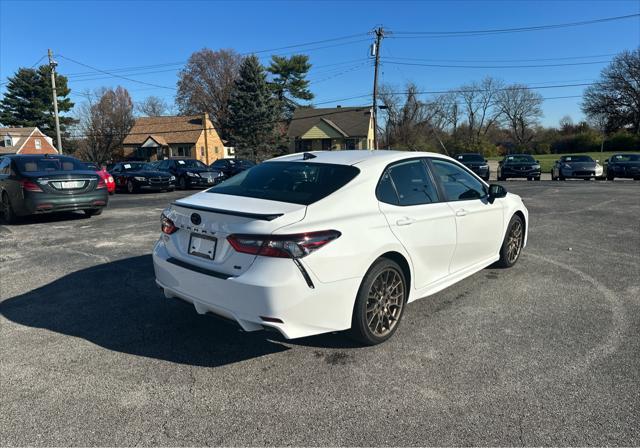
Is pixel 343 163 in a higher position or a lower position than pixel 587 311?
higher

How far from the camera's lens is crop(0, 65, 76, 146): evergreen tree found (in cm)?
6475

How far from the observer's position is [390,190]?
3.76 meters

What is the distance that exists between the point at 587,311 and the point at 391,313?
2085 mm

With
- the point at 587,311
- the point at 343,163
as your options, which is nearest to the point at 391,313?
the point at 343,163

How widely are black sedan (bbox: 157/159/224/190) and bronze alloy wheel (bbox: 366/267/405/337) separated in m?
18.1

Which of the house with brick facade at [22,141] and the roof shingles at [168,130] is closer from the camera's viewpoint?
the house with brick facade at [22,141]

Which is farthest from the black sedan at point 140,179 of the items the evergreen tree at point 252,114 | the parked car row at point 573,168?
the evergreen tree at point 252,114

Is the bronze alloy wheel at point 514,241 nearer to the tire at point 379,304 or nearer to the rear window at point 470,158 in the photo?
the tire at point 379,304

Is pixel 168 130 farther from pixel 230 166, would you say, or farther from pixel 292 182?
pixel 292 182

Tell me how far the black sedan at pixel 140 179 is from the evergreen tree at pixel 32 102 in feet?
178

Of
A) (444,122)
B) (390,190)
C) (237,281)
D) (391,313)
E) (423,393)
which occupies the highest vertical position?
(444,122)

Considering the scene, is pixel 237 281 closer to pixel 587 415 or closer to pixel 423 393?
pixel 423 393

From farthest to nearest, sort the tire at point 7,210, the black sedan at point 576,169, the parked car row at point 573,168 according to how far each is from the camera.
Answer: the black sedan at point 576,169 < the parked car row at point 573,168 < the tire at point 7,210

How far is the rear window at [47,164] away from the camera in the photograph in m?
9.10
